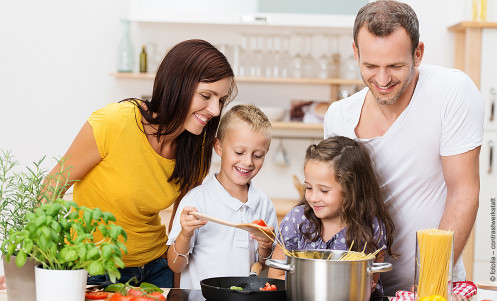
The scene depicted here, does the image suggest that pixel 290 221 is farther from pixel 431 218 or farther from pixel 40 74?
pixel 40 74

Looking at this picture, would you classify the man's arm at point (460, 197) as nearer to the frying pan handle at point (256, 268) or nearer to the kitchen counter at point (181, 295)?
the kitchen counter at point (181, 295)

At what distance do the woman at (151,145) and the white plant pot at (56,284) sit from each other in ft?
1.90

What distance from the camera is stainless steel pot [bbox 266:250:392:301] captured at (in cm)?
134

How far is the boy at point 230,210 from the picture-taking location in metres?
2.03

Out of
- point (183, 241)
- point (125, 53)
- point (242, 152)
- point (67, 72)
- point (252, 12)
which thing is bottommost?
point (183, 241)

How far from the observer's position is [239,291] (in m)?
1.45

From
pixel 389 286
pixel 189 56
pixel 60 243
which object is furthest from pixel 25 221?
pixel 389 286

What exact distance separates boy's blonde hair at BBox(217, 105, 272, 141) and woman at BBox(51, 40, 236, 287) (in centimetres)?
3

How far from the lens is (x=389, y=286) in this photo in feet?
6.59

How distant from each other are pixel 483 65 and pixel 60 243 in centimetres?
325

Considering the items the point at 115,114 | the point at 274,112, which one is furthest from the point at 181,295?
the point at 274,112

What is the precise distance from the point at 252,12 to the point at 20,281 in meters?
3.03

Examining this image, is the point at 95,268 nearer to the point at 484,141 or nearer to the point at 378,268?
the point at 378,268

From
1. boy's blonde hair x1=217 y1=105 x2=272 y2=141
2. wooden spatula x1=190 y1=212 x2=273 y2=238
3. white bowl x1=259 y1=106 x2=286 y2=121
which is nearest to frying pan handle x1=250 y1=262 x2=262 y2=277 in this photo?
wooden spatula x1=190 y1=212 x2=273 y2=238
